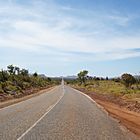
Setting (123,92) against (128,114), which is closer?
(128,114)

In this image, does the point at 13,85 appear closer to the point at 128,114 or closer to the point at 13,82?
the point at 13,82

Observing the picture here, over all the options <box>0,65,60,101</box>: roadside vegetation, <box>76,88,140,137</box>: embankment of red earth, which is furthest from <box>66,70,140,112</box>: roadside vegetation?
<box>0,65,60,101</box>: roadside vegetation

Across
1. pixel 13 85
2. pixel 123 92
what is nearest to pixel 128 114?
pixel 123 92

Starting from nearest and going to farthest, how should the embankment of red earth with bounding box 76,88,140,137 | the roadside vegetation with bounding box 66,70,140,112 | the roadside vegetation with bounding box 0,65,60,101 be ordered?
the embankment of red earth with bounding box 76,88,140,137 → the roadside vegetation with bounding box 66,70,140,112 → the roadside vegetation with bounding box 0,65,60,101

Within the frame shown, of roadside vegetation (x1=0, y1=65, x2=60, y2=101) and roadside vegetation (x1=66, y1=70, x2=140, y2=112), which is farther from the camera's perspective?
roadside vegetation (x1=0, y1=65, x2=60, y2=101)

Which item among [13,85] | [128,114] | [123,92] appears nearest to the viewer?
[128,114]

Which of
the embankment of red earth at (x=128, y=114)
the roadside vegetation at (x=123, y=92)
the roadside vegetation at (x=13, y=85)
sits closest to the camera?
the embankment of red earth at (x=128, y=114)

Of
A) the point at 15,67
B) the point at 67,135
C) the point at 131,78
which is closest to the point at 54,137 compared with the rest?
the point at 67,135

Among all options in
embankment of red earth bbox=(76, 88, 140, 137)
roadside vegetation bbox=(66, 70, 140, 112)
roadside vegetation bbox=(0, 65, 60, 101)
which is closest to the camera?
embankment of red earth bbox=(76, 88, 140, 137)

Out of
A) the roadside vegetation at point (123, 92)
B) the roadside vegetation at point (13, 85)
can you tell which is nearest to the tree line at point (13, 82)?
the roadside vegetation at point (13, 85)

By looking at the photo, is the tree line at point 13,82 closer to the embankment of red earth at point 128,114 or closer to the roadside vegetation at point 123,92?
the roadside vegetation at point 123,92

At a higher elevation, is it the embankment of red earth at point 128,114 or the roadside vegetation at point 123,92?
the roadside vegetation at point 123,92

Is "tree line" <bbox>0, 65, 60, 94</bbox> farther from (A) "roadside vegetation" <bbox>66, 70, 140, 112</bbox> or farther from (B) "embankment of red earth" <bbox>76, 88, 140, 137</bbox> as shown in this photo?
(B) "embankment of red earth" <bbox>76, 88, 140, 137</bbox>

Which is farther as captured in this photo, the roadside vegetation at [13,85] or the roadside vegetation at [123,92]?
the roadside vegetation at [13,85]
